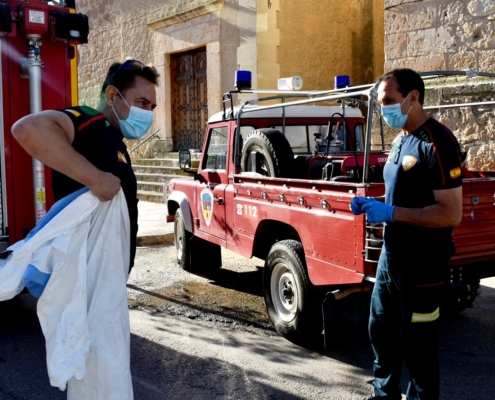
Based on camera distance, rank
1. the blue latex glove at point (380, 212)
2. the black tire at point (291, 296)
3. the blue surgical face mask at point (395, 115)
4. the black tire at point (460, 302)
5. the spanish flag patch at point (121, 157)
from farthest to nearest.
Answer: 1. the black tire at point (460, 302)
2. the black tire at point (291, 296)
3. the blue surgical face mask at point (395, 115)
4. the blue latex glove at point (380, 212)
5. the spanish flag patch at point (121, 157)

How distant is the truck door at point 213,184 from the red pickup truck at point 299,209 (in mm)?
12

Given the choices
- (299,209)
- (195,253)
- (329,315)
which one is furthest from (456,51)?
(329,315)

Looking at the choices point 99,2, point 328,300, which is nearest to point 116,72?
point 328,300

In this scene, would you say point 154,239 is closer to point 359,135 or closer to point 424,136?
point 359,135

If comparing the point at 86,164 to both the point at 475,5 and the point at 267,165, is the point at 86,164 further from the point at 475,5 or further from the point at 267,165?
the point at 475,5

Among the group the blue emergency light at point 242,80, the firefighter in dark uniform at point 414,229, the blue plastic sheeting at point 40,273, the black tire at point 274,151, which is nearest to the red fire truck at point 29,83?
the blue emergency light at point 242,80

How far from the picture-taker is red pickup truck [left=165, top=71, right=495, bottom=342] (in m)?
4.19

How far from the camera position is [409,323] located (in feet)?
10.3

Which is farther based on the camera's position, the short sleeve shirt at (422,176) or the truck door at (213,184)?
the truck door at (213,184)

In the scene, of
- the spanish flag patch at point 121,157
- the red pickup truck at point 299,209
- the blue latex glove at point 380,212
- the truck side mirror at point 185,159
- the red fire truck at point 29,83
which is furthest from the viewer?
the truck side mirror at point 185,159

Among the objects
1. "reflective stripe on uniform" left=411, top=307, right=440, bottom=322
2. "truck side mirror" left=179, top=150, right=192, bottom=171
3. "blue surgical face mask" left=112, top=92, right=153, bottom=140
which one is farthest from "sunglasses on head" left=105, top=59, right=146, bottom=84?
"truck side mirror" left=179, top=150, right=192, bottom=171

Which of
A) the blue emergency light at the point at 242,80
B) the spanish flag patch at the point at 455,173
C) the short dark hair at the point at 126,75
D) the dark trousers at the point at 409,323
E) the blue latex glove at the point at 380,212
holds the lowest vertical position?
the dark trousers at the point at 409,323

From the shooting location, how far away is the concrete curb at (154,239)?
9312mm

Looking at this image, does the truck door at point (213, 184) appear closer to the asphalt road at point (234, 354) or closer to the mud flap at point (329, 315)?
the asphalt road at point (234, 354)
